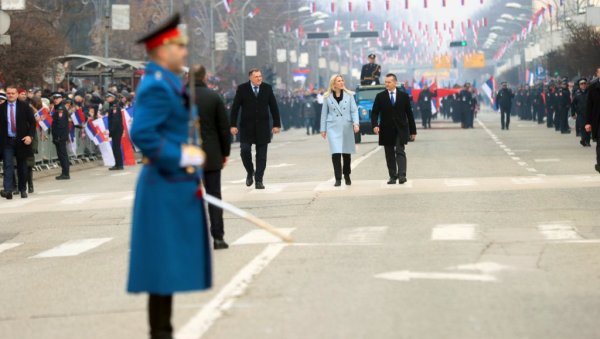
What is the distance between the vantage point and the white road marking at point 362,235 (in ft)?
50.0

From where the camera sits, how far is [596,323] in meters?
9.63

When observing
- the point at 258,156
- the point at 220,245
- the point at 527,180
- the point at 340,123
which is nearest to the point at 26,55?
the point at 258,156

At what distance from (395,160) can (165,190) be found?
17070mm

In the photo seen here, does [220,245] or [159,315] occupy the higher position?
[159,315]

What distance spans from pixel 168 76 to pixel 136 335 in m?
2.10

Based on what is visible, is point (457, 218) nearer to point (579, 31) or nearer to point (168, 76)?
point (168, 76)

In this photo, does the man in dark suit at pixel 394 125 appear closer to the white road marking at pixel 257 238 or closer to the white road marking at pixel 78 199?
the white road marking at pixel 78 199

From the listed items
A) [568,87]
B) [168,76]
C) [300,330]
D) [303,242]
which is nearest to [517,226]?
[303,242]

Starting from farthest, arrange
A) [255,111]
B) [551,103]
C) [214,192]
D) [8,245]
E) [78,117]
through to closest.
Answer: [551,103] → [78,117] → [255,111] → [8,245] → [214,192]

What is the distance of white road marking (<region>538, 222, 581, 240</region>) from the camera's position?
15.2 meters

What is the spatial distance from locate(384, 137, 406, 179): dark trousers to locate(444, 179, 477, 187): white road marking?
0.71m

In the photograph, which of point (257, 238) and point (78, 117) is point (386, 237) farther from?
point (78, 117)

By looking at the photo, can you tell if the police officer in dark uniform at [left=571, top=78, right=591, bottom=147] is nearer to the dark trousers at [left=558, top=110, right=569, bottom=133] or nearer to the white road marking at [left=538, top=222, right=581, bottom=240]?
the dark trousers at [left=558, top=110, right=569, bottom=133]

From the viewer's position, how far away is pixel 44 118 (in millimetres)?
33531
